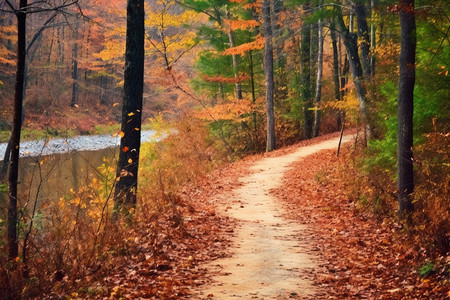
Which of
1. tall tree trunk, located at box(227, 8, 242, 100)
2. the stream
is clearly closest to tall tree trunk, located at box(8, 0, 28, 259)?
the stream

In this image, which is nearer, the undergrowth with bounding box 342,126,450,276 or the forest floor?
the forest floor

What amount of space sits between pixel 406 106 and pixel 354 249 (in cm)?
268

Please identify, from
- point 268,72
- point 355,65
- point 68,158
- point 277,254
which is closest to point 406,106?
point 277,254

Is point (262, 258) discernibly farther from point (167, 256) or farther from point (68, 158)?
point (68, 158)

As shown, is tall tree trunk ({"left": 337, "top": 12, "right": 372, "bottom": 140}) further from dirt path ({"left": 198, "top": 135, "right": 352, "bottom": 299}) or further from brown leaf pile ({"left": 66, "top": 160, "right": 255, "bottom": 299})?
brown leaf pile ({"left": 66, "top": 160, "right": 255, "bottom": 299})

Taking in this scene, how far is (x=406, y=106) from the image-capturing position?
9242 millimetres

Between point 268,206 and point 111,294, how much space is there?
7299 millimetres

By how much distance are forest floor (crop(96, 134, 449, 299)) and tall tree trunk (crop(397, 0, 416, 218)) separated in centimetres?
76

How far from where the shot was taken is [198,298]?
6.19 meters

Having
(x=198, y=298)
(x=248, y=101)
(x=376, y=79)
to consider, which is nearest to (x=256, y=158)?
(x=248, y=101)

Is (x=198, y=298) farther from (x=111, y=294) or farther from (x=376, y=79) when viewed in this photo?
(x=376, y=79)

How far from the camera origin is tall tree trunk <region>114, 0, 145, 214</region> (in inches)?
391

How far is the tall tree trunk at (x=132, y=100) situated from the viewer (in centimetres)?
994

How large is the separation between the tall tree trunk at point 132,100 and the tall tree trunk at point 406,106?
4770mm
